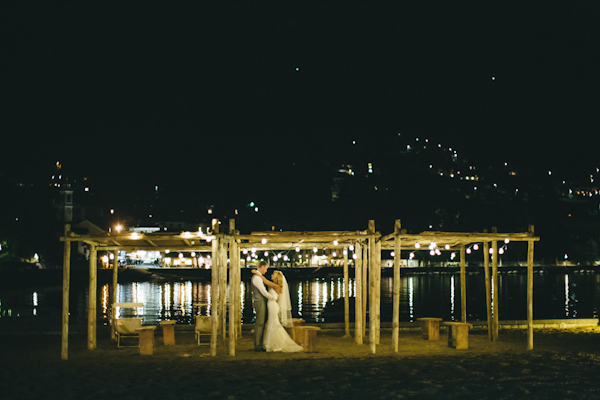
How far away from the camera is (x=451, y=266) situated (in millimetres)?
117312

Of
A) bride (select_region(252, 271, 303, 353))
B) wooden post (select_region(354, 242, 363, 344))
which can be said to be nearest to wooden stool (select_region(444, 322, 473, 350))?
wooden post (select_region(354, 242, 363, 344))

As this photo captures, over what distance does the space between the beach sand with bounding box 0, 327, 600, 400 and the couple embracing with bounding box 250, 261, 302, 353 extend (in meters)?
0.42

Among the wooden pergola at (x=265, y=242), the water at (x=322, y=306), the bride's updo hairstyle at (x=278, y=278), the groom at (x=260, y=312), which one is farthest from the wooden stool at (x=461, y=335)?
the water at (x=322, y=306)

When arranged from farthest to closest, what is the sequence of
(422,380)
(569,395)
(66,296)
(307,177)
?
(307,177) < (66,296) < (422,380) < (569,395)

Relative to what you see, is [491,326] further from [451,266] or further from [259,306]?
[451,266]

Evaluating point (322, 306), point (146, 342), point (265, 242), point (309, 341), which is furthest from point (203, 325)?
point (322, 306)

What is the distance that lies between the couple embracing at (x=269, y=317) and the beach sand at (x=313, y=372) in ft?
1.39

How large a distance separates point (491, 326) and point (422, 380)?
674 cm

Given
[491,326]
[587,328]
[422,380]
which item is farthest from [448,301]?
[422,380]

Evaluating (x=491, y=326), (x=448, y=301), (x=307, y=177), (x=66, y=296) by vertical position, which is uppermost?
(x=307, y=177)

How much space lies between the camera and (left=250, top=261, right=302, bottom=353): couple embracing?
12.7 metres

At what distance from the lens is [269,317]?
41.9 ft

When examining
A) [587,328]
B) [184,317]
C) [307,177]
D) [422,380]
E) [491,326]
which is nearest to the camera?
[422,380]

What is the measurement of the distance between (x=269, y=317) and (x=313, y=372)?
3.29 m
